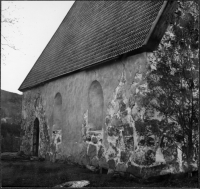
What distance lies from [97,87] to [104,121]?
1.45 metres

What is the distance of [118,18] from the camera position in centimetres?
962

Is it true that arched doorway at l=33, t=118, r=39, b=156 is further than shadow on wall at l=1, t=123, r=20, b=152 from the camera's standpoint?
No

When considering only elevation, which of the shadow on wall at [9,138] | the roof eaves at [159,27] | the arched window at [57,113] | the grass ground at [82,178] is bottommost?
the grass ground at [82,178]

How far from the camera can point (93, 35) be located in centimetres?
1048

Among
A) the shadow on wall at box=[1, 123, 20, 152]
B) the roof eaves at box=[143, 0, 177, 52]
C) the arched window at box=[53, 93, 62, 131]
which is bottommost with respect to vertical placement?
the shadow on wall at box=[1, 123, 20, 152]

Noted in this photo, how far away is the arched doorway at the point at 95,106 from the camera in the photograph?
924cm

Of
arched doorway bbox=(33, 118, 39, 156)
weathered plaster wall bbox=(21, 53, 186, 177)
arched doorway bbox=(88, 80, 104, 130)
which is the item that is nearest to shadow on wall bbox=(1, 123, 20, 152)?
arched doorway bbox=(33, 118, 39, 156)

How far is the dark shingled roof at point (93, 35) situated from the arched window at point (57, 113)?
3.04 ft

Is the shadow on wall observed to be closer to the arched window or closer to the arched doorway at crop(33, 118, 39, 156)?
the arched doorway at crop(33, 118, 39, 156)

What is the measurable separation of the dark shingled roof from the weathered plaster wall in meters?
0.43

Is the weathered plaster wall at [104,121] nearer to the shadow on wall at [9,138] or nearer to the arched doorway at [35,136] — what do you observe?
the arched doorway at [35,136]

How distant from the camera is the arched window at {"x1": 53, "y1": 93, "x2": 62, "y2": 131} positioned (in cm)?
1158

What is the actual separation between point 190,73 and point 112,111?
244 cm

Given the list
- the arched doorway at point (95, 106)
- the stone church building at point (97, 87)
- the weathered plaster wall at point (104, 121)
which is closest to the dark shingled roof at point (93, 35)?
the stone church building at point (97, 87)
